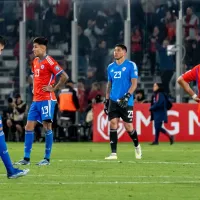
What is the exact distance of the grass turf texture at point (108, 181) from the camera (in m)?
11.5

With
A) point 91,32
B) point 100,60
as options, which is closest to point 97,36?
point 91,32

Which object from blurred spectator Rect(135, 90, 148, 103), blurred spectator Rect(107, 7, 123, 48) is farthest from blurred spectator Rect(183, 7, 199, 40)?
blurred spectator Rect(135, 90, 148, 103)

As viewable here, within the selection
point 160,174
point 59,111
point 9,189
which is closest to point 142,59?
point 59,111

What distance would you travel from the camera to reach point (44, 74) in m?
18.0

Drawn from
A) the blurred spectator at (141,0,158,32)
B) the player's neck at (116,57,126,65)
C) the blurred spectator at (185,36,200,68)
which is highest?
the blurred spectator at (141,0,158,32)

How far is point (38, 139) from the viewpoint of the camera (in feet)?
108

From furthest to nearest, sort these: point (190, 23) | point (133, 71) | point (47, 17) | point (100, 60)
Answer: point (47, 17), point (100, 60), point (190, 23), point (133, 71)

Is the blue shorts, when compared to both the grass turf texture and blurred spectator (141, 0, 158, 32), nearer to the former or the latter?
the grass turf texture

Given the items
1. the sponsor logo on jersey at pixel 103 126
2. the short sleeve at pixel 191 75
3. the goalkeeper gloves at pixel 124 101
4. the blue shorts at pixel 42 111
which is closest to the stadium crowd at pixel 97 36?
the sponsor logo on jersey at pixel 103 126

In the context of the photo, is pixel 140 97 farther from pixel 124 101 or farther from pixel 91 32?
pixel 124 101

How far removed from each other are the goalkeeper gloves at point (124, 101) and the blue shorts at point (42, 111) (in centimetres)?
200

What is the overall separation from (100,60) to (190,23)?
10.8ft

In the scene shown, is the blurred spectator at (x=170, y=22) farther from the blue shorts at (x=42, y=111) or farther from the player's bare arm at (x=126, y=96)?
the blue shorts at (x=42, y=111)

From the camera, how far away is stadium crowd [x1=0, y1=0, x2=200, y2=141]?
1303 inches
